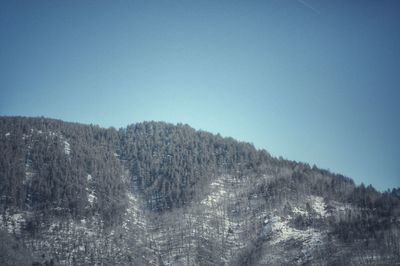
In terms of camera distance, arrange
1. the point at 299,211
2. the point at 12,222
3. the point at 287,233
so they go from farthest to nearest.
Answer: the point at 299,211, the point at 287,233, the point at 12,222

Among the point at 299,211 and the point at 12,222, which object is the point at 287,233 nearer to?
the point at 299,211

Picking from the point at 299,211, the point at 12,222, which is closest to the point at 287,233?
the point at 299,211

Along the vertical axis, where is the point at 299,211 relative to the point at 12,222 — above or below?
above

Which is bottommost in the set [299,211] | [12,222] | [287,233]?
[287,233]

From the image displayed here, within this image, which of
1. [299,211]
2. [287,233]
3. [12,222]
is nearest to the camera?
[12,222]

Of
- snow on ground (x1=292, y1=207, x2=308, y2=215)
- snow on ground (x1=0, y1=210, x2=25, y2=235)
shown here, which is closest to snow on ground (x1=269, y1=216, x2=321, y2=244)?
snow on ground (x1=292, y1=207, x2=308, y2=215)

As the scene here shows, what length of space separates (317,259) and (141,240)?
208 ft

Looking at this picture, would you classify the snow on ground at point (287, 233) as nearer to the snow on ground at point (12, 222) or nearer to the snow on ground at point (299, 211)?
the snow on ground at point (299, 211)

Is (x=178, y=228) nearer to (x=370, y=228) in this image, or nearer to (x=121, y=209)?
(x=121, y=209)

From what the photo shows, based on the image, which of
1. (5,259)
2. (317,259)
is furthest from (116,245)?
(317,259)

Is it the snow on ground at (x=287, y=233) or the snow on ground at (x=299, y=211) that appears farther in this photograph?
the snow on ground at (x=299, y=211)

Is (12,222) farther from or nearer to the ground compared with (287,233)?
farther from the ground

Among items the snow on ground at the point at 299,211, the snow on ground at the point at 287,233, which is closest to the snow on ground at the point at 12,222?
the snow on ground at the point at 287,233

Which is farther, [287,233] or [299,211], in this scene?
[299,211]
